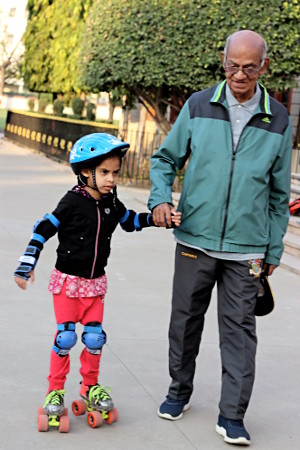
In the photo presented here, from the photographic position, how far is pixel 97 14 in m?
18.5

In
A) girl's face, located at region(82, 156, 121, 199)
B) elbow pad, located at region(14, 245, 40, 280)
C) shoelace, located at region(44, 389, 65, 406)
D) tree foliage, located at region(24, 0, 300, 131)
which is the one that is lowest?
shoelace, located at region(44, 389, 65, 406)

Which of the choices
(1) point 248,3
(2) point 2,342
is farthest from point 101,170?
(1) point 248,3

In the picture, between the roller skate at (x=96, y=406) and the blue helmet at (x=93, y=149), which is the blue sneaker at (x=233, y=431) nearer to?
the roller skate at (x=96, y=406)

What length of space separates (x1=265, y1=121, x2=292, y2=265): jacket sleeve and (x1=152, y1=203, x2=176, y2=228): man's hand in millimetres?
511

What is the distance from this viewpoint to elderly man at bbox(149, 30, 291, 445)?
4562mm

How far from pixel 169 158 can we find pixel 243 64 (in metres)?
0.64

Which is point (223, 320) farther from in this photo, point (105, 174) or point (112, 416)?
point (105, 174)

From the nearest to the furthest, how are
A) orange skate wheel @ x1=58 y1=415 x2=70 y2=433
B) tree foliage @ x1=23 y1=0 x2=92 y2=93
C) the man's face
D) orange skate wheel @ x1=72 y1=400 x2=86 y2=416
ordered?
the man's face, orange skate wheel @ x1=58 y1=415 x2=70 y2=433, orange skate wheel @ x1=72 y1=400 x2=86 y2=416, tree foliage @ x1=23 y1=0 x2=92 y2=93

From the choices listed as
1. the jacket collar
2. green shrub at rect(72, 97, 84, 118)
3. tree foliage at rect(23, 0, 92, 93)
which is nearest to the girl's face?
the jacket collar

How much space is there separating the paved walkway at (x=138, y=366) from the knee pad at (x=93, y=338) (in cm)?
39

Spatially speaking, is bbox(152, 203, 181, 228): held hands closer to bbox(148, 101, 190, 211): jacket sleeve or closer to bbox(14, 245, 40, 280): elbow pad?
bbox(148, 101, 190, 211): jacket sleeve

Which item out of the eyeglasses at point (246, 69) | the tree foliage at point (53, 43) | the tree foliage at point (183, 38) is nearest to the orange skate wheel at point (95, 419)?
the eyeglasses at point (246, 69)

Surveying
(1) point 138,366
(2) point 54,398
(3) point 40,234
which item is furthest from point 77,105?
(2) point 54,398

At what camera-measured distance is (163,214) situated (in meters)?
4.63
